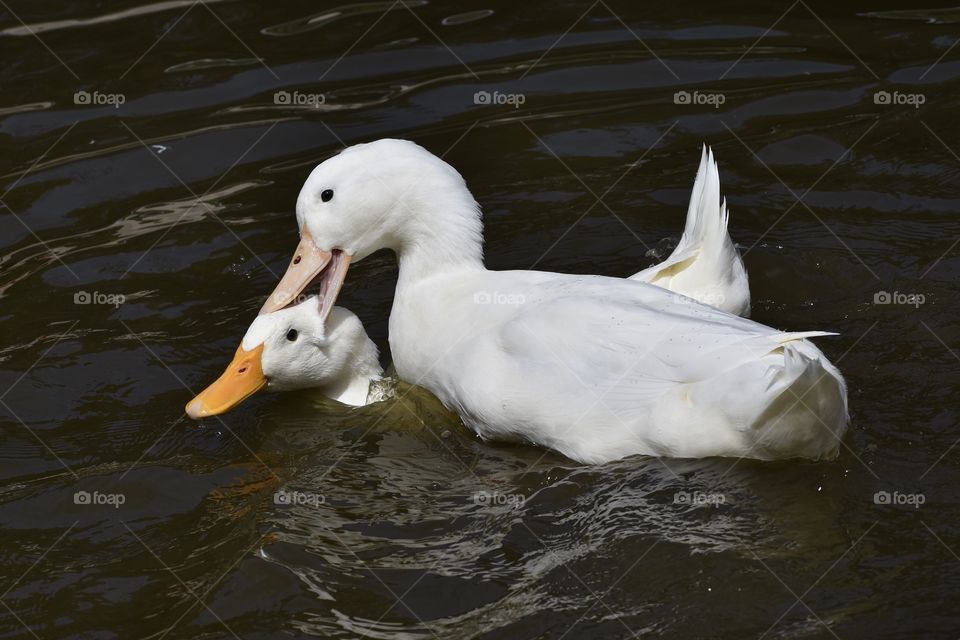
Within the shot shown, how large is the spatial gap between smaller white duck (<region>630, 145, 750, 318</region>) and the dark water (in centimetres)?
49

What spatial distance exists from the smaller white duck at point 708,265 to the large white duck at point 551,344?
18.7 inches

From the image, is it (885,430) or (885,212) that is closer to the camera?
(885,430)

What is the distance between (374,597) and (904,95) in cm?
501

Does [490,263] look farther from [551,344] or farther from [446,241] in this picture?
[551,344]

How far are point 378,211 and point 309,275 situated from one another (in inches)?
17.1

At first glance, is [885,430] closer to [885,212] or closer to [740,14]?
[885,212]

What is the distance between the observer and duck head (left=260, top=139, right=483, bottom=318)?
580cm

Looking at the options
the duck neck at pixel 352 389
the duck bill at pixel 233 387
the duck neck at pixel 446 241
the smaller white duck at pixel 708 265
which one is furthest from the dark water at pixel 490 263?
the duck neck at pixel 446 241

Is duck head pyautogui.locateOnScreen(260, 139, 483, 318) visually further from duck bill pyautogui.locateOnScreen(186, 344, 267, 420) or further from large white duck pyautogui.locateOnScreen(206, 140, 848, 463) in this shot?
duck bill pyautogui.locateOnScreen(186, 344, 267, 420)

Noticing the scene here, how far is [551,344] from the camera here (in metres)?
5.27

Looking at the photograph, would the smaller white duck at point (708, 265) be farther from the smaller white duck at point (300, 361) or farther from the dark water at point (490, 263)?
the smaller white duck at point (300, 361)

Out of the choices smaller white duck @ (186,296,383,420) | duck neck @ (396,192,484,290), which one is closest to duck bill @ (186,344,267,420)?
smaller white duck @ (186,296,383,420)

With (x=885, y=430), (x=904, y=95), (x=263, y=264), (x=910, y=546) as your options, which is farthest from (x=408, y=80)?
(x=910, y=546)

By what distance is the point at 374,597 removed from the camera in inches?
182
